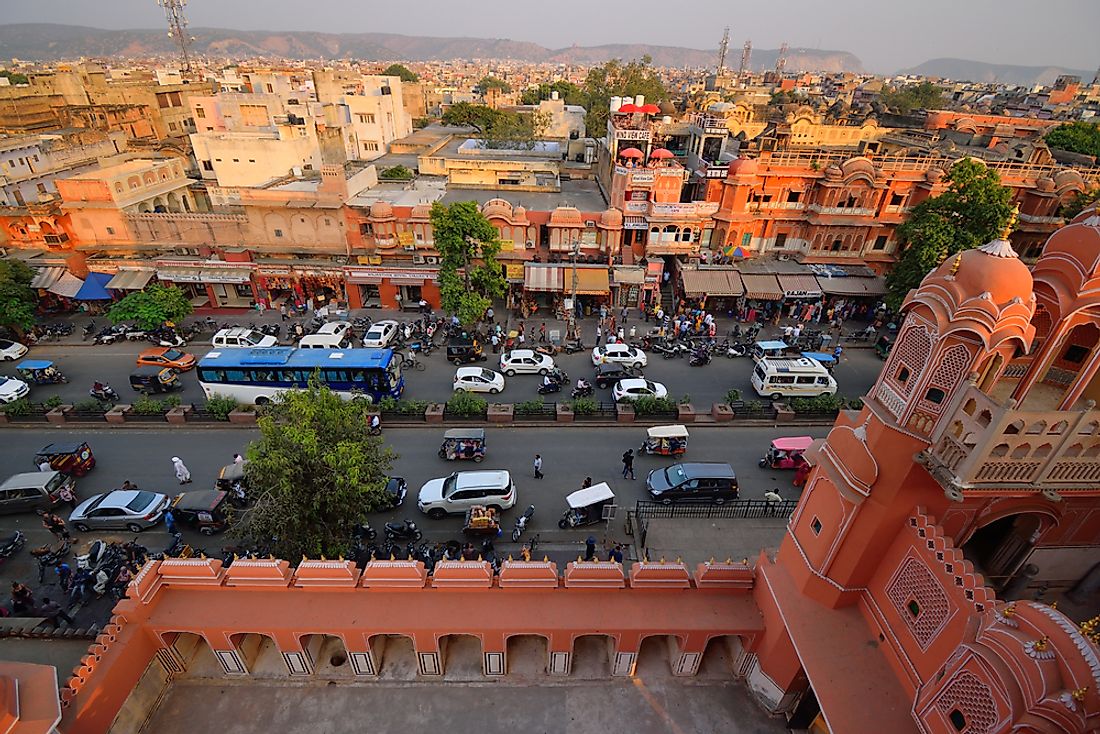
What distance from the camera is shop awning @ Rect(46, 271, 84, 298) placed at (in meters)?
31.4

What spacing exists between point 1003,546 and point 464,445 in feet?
55.2

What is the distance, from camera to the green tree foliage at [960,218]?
25.9 m

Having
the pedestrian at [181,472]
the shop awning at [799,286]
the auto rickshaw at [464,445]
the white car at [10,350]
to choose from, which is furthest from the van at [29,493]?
the shop awning at [799,286]

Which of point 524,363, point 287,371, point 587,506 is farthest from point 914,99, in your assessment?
point 287,371

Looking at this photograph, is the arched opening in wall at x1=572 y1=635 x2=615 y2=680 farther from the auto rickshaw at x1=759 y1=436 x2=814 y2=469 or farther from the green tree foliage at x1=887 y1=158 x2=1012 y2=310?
the green tree foliage at x1=887 y1=158 x2=1012 y2=310

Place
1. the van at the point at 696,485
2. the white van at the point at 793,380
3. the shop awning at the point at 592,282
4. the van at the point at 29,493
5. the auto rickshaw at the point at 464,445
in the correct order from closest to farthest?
the van at the point at 29,493 → the van at the point at 696,485 → the auto rickshaw at the point at 464,445 → the white van at the point at 793,380 → the shop awning at the point at 592,282

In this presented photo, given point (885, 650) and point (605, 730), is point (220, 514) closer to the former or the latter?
point (605, 730)

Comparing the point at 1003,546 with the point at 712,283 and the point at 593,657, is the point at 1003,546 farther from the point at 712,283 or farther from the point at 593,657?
the point at 712,283

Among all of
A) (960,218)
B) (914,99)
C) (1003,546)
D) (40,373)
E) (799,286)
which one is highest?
(914,99)

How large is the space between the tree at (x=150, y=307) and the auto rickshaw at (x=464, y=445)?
1932cm

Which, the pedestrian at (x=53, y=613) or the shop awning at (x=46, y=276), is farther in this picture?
the shop awning at (x=46, y=276)

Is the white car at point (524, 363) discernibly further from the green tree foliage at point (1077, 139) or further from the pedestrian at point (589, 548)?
the green tree foliage at point (1077, 139)

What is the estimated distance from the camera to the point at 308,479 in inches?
572

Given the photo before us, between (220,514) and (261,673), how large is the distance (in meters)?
6.08
